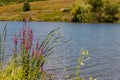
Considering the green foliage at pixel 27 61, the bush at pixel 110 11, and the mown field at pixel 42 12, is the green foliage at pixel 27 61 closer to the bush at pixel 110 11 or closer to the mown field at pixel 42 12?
the bush at pixel 110 11

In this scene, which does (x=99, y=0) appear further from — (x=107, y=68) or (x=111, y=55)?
(x=107, y=68)

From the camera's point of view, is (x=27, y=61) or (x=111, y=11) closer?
(x=27, y=61)

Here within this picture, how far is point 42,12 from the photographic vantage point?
13712 centimetres

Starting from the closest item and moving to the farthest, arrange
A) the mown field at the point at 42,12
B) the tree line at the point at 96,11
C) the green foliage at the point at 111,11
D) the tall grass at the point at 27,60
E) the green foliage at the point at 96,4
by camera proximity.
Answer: the tall grass at the point at 27,60, the tree line at the point at 96,11, the green foliage at the point at 111,11, the green foliage at the point at 96,4, the mown field at the point at 42,12

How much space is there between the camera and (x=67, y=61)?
3247cm

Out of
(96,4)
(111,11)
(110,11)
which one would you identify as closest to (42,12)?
(96,4)

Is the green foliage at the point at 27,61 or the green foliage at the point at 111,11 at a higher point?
the green foliage at the point at 27,61

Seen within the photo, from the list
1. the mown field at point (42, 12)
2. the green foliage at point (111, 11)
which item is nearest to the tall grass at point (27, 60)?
the green foliage at point (111, 11)

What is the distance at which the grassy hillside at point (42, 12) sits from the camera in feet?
433

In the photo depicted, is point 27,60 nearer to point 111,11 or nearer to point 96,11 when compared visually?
point 111,11

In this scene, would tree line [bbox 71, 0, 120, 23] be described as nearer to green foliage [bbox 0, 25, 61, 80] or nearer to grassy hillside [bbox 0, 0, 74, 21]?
grassy hillside [bbox 0, 0, 74, 21]

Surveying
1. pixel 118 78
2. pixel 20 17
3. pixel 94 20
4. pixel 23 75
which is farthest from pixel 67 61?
pixel 20 17

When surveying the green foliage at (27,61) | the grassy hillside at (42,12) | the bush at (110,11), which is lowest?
the grassy hillside at (42,12)

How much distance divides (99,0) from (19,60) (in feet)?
383
